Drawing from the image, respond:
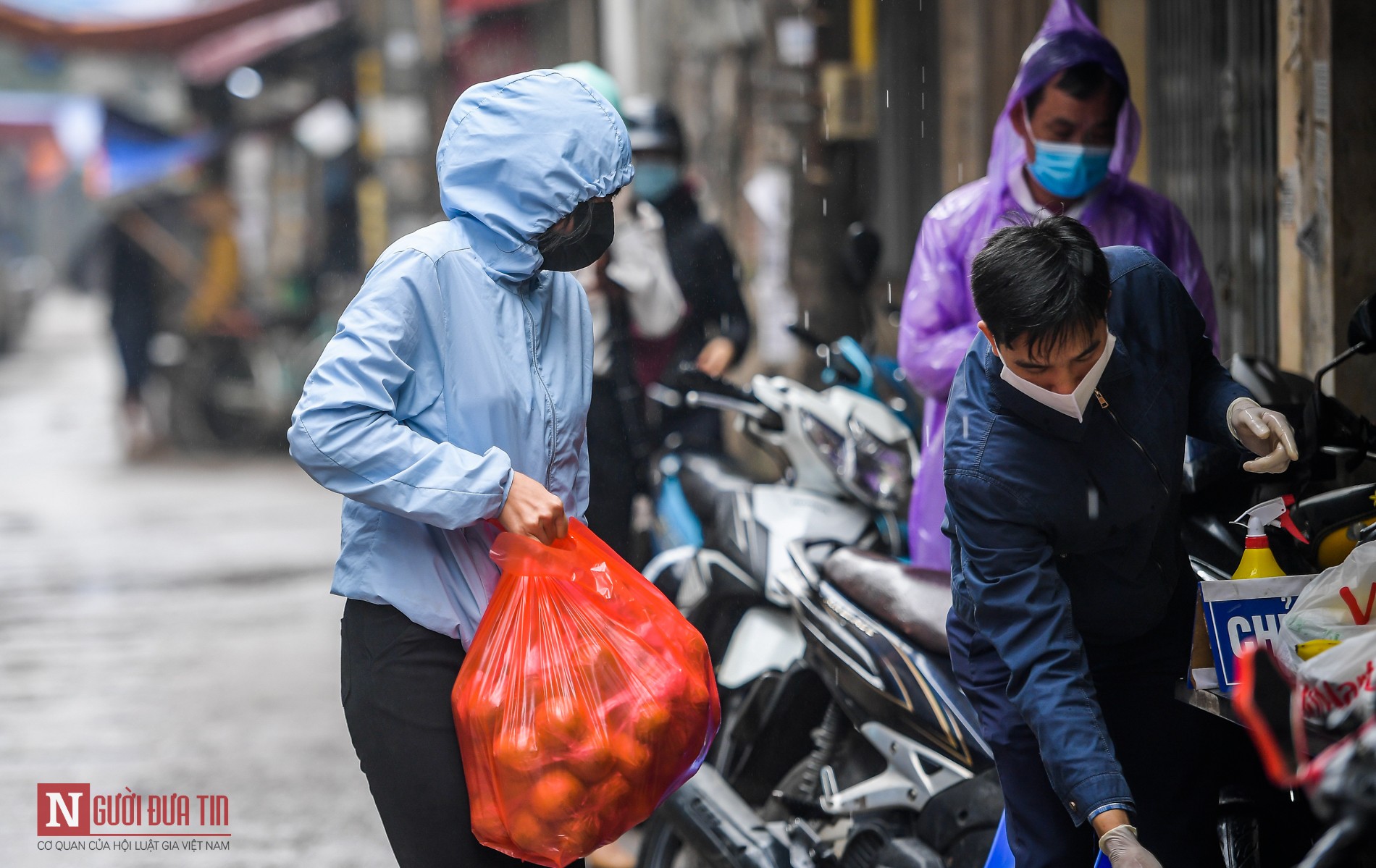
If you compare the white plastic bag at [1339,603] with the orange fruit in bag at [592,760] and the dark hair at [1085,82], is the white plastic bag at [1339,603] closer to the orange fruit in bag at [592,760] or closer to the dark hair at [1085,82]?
the orange fruit in bag at [592,760]

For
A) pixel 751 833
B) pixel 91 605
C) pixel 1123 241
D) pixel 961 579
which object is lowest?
pixel 91 605

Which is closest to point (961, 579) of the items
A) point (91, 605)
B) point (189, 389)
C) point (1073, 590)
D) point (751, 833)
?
point (1073, 590)

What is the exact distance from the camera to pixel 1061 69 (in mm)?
3713

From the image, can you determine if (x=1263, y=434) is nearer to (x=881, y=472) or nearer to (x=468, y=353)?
(x=468, y=353)

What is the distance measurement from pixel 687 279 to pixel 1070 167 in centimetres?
172

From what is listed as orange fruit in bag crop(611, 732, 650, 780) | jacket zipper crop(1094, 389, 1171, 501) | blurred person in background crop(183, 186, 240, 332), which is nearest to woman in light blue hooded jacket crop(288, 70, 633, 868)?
orange fruit in bag crop(611, 732, 650, 780)

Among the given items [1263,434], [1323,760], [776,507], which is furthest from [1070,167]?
[1323,760]

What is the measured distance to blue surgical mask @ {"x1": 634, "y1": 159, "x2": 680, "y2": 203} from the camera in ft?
17.2

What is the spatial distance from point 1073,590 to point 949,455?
30 cm

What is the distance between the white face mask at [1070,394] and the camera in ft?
7.44

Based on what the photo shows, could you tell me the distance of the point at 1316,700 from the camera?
188 centimetres

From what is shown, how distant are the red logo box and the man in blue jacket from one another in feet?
11.0

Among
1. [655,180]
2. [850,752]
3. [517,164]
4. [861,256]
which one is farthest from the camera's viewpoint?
[655,180]

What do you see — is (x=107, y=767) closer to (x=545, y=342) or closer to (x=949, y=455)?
(x=545, y=342)
